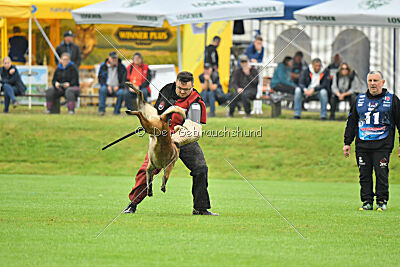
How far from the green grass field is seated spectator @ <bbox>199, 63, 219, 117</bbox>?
1.31m

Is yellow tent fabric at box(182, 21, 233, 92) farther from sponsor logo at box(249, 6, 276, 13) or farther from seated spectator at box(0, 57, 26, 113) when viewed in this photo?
seated spectator at box(0, 57, 26, 113)

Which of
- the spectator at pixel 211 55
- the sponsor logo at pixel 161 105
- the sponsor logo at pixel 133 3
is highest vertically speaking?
the sponsor logo at pixel 133 3

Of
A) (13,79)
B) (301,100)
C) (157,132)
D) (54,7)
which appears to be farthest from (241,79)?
(157,132)

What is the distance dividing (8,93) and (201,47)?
264 inches

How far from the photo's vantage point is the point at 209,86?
22.8 m

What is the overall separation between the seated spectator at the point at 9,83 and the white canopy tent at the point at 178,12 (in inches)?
109

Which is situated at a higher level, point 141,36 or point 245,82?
point 141,36

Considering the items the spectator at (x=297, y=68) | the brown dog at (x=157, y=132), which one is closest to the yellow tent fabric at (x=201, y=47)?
the spectator at (x=297, y=68)

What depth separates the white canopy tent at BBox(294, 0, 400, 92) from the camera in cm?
2169

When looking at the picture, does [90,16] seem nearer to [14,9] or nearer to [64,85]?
[64,85]

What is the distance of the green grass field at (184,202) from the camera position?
25.4 feet

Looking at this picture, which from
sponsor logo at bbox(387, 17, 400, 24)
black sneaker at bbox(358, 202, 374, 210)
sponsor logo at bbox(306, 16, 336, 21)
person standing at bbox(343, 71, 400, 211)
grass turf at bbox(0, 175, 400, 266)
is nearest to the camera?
grass turf at bbox(0, 175, 400, 266)

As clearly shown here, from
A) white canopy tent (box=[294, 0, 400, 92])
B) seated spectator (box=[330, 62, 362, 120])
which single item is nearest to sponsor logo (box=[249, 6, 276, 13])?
white canopy tent (box=[294, 0, 400, 92])

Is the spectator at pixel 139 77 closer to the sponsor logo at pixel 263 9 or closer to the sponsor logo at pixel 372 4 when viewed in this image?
the sponsor logo at pixel 263 9
